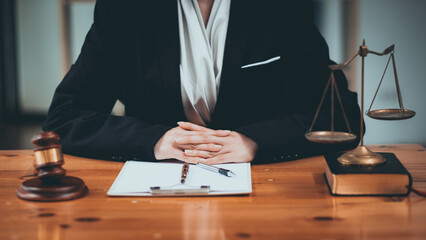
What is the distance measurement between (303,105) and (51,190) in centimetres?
103

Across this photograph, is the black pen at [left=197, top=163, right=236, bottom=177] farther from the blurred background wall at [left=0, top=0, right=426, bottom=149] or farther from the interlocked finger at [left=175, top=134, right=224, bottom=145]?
the blurred background wall at [left=0, top=0, right=426, bottom=149]

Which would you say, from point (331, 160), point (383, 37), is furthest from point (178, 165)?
point (383, 37)

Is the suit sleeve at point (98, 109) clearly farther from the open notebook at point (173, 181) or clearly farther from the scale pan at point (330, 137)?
the scale pan at point (330, 137)

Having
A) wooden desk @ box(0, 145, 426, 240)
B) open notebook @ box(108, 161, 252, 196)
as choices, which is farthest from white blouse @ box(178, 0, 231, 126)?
wooden desk @ box(0, 145, 426, 240)

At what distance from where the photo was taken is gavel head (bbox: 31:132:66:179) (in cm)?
94

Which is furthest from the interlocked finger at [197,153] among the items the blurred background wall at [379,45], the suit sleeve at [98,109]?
the blurred background wall at [379,45]

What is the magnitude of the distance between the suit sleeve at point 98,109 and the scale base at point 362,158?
530 mm

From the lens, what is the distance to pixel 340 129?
141cm

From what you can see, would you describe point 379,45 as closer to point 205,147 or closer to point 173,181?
point 205,147

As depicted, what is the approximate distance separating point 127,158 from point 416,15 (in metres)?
3.49

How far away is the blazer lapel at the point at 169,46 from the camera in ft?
5.33

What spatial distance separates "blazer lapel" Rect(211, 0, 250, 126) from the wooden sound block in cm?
77

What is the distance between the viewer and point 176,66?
1626 mm

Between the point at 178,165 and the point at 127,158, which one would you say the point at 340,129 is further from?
the point at 127,158
